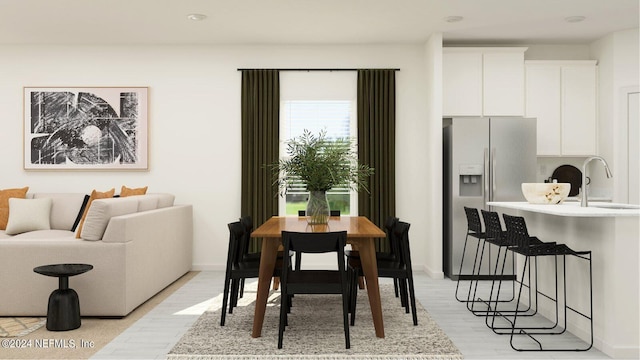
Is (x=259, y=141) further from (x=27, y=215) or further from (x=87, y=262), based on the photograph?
(x=87, y=262)

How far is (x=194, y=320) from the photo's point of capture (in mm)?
4039

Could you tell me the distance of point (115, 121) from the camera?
20.9 feet

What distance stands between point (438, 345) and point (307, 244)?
3.59 feet

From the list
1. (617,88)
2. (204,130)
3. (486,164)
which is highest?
(617,88)

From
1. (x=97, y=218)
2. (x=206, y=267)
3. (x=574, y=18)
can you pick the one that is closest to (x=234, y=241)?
(x=97, y=218)

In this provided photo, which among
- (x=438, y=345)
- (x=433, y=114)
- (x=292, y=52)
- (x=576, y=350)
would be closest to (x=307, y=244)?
(x=438, y=345)

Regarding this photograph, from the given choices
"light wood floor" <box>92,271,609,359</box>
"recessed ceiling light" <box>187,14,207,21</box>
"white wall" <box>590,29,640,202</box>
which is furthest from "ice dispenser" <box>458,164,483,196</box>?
"recessed ceiling light" <box>187,14,207,21</box>

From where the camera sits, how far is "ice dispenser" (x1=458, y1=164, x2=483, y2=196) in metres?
5.83

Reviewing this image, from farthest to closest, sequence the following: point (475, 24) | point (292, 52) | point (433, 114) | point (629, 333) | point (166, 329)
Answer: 1. point (292, 52)
2. point (433, 114)
3. point (475, 24)
4. point (166, 329)
5. point (629, 333)

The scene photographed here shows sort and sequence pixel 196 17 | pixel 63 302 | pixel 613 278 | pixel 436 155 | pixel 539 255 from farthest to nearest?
pixel 436 155 < pixel 196 17 < pixel 63 302 < pixel 539 255 < pixel 613 278

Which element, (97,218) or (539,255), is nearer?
(539,255)

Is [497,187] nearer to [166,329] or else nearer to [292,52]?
[292,52]

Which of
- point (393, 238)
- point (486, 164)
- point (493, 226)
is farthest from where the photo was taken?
point (486, 164)

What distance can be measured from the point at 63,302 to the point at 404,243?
2.50 m
